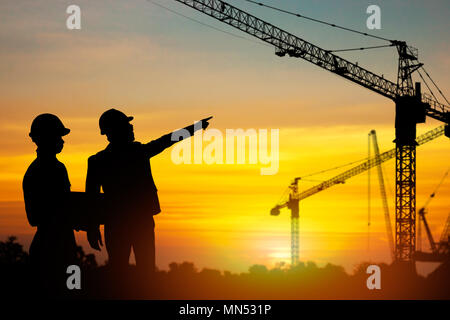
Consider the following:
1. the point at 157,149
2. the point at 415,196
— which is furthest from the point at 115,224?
the point at 415,196

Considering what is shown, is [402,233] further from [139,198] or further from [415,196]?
[139,198]

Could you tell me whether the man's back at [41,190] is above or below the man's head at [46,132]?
below

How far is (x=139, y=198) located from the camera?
10039mm

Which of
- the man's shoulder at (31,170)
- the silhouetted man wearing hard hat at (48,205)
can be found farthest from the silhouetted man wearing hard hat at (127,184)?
the man's shoulder at (31,170)

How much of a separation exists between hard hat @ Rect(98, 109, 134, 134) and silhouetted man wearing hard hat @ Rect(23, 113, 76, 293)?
76 cm

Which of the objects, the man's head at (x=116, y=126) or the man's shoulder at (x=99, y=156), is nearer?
the man's head at (x=116, y=126)

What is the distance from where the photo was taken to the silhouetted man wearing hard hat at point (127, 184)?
10.0 metres

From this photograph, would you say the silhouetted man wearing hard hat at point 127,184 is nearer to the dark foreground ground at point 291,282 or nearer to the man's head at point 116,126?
the man's head at point 116,126

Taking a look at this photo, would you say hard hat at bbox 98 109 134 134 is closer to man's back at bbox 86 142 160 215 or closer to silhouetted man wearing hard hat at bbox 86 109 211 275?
silhouetted man wearing hard hat at bbox 86 109 211 275

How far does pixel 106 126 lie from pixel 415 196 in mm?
73682

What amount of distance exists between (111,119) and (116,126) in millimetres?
117

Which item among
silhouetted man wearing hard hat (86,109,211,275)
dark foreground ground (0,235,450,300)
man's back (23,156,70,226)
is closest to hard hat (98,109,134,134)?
silhouetted man wearing hard hat (86,109,211,275)

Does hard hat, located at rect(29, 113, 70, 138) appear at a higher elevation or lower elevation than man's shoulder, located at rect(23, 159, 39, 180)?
higher

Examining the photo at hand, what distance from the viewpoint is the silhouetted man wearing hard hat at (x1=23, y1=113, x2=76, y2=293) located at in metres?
9.23
